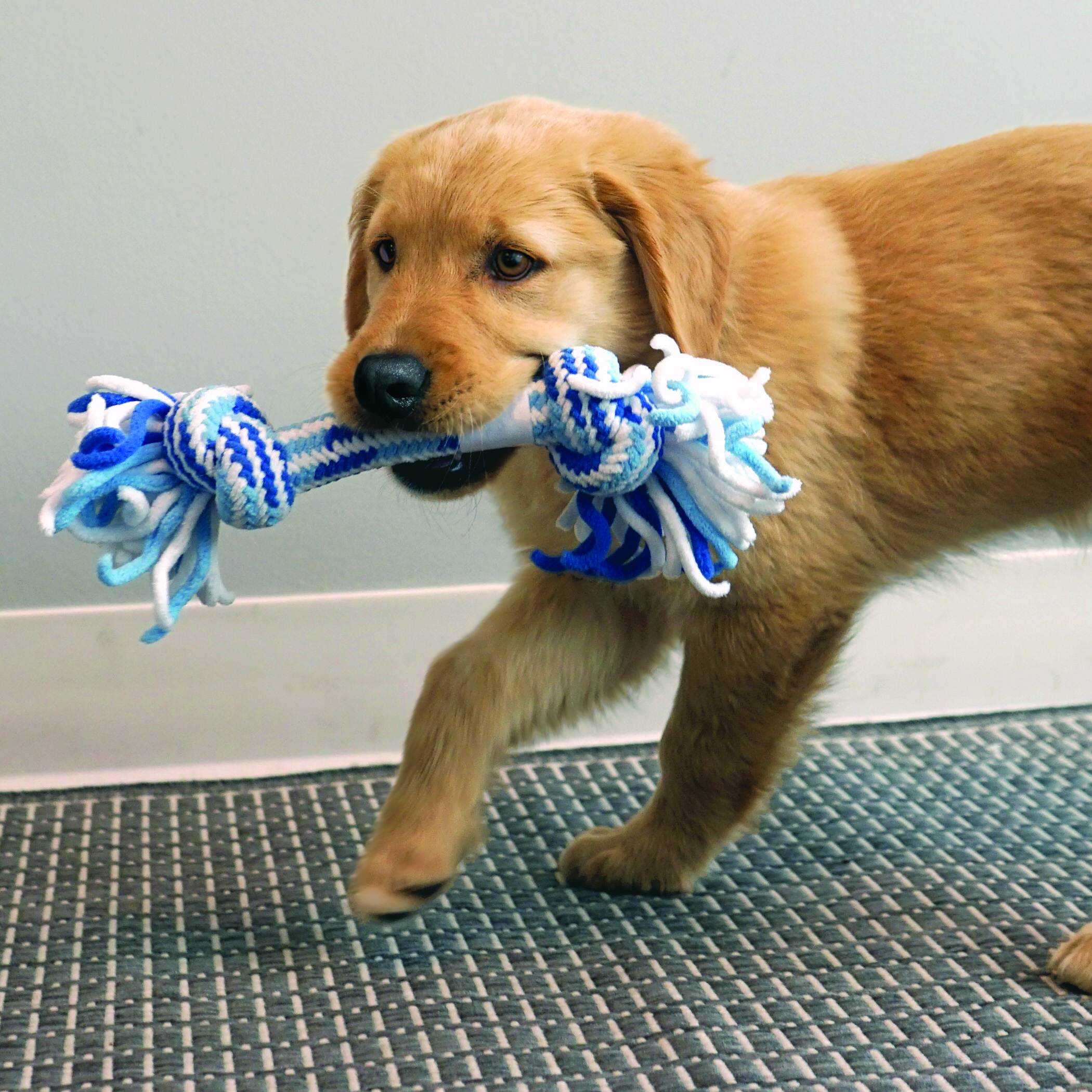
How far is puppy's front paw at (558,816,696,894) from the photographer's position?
181 centimetres

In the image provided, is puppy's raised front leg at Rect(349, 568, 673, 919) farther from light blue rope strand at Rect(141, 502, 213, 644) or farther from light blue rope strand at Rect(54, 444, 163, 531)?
light blue rope strand at Rect(54, 444, 163, 531)

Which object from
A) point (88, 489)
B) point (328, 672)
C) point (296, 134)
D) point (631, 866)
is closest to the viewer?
point (88, 489)

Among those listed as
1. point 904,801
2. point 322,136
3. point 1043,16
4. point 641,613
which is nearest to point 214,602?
point 641,613

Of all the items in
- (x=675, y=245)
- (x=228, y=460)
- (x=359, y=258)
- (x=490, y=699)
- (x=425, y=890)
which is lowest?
(x=425, y=890)

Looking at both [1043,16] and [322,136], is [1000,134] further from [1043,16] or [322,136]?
[322,136]

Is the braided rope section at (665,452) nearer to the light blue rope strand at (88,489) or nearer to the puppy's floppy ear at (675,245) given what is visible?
the puppy's floppy ear at (675,245)

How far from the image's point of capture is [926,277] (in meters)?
1.72

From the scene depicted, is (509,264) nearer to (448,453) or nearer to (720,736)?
(448,453)

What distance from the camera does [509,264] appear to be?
1520mm

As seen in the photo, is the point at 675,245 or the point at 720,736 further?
the point at 720,736

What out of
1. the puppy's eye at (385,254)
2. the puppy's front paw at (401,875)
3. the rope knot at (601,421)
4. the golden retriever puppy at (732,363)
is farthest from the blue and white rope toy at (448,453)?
the puppy's front paw at (401,875)

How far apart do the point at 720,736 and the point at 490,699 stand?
304mm

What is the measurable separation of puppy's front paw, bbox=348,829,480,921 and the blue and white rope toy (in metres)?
0.39

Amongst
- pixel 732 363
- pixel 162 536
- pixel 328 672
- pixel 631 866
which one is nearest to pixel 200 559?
pixel 162 536
